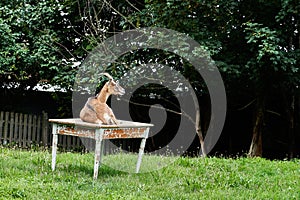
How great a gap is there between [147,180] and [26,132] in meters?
7.31

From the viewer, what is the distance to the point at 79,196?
15.8 feet

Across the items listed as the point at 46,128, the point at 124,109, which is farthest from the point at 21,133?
the point at 124,109

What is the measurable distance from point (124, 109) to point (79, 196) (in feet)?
25.2

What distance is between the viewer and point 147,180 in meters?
6.01

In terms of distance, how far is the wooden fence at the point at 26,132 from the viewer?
12.3 metres

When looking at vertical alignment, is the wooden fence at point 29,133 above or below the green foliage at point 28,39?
below

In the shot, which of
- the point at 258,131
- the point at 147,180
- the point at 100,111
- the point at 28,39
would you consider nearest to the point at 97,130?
the point at 100,111

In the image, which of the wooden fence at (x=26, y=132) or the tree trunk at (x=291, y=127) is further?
the wooden fence at (x=26, y=132)

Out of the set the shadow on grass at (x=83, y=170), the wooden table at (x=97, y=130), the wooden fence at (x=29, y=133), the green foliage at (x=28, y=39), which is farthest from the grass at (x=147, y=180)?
the wooden fence at (x=29, y=133)

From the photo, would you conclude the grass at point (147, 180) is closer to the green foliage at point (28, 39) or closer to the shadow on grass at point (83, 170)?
the shadow on grass at point (83, 170)

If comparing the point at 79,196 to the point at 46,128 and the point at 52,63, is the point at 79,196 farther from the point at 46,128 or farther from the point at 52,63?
the point at 46,128

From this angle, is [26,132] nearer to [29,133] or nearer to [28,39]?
[29,133]

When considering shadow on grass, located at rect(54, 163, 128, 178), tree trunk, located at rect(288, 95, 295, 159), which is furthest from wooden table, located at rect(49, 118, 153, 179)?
tree trunk, located at rect(288, 95, 295, 159)

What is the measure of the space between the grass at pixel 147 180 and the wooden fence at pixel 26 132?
15.7ft
